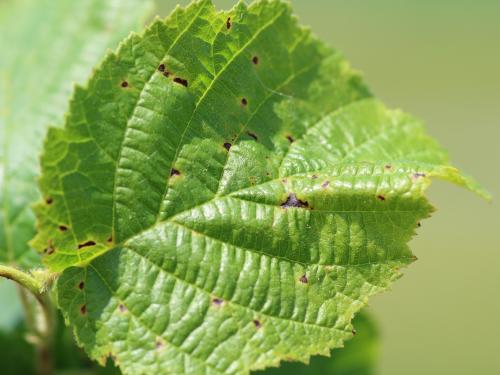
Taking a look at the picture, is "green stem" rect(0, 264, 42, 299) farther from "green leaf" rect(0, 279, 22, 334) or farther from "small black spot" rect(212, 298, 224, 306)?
"green leaf" rect(0, 279, 22, 334)

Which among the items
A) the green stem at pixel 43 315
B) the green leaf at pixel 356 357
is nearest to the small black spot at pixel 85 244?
the green stem at pixel 43 315

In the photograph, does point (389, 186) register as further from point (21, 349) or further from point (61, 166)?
point (21, 349)

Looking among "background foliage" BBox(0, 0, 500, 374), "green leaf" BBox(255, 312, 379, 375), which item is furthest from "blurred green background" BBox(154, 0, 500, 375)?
"green leaf" BBox(255, 312, 379, 375)

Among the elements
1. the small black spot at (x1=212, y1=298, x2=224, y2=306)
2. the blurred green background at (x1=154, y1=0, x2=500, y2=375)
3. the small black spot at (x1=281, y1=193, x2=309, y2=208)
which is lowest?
the small black spot at (x1=212, y1=298, x2=224, y2=306)

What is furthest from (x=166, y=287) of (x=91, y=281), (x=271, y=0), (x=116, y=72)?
(x=271, y=0)

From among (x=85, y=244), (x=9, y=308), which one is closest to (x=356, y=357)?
(x=9, y=308)

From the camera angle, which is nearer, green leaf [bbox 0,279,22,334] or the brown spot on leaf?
the brown spot on leaf

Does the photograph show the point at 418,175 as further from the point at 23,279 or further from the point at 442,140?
the point at 442,140
